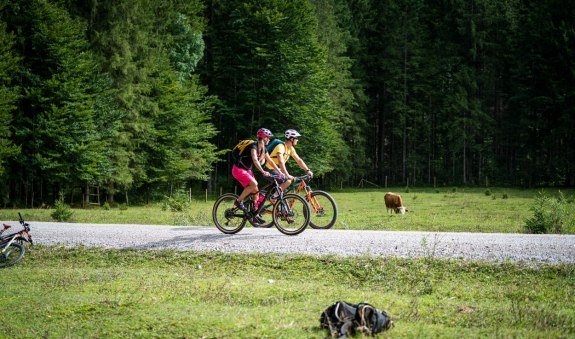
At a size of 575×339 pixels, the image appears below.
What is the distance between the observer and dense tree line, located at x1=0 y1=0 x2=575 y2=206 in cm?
2925

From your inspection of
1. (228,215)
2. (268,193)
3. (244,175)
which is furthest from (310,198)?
(228,215)

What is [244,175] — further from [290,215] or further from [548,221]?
[548,221]

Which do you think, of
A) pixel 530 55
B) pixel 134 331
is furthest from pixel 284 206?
pixel 530 55

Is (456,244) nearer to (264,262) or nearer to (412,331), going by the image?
(264,262)

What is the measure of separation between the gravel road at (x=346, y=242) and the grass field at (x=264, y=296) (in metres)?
0.50

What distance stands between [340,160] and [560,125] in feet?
67.3

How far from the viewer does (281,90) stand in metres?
42.6

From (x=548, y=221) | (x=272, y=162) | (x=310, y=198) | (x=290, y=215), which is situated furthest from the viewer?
(x=548, y=221)

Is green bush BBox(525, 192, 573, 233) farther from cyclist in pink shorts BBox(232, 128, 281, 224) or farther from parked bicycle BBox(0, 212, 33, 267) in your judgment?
parked bicycle BBox(0, 212, 33, 267)

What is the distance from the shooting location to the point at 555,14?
52.8m

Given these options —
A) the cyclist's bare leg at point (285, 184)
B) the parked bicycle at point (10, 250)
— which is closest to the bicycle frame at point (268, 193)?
the cyclist's bare leg at point (285, 184)

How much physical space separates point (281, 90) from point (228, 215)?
3081 cm

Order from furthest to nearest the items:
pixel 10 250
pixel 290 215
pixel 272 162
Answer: pixel 272 162 → pixel 290 215 → pixel 10 250

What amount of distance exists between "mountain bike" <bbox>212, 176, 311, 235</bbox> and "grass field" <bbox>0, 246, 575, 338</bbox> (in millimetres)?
1821
